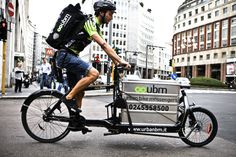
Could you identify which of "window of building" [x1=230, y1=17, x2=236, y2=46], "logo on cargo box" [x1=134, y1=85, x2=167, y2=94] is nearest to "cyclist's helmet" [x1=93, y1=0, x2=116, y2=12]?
"logo on cargo box" [x1=134, y1=85, x2=167, y2=94]

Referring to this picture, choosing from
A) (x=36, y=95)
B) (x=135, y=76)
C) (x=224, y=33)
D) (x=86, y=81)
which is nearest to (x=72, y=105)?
(x=86, y=81)

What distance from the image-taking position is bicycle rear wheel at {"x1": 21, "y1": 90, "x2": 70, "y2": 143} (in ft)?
14.3

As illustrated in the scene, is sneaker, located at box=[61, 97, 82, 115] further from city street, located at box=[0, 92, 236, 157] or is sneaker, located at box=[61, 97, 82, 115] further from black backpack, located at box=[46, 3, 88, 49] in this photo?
black backpack, located at box=[46, 3, 88, 49]

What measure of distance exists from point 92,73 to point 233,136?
306 cm

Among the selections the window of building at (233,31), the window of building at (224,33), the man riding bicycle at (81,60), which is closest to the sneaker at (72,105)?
the man riding bicycle at (81,60)

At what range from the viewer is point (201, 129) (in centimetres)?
453

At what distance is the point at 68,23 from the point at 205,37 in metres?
79.4

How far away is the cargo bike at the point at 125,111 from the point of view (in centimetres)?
430

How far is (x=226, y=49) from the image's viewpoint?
69.5 metres

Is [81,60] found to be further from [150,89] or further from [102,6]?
[150,89]

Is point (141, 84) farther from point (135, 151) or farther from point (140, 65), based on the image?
point (140, 65)

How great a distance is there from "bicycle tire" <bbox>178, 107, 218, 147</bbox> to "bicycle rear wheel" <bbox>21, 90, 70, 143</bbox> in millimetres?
1740

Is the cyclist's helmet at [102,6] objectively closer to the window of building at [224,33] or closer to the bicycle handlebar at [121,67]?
the bicycle handlebar at [121,67]

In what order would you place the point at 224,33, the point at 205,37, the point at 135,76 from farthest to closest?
the point at 205,37
the point at 224,33
the point at 135,76
